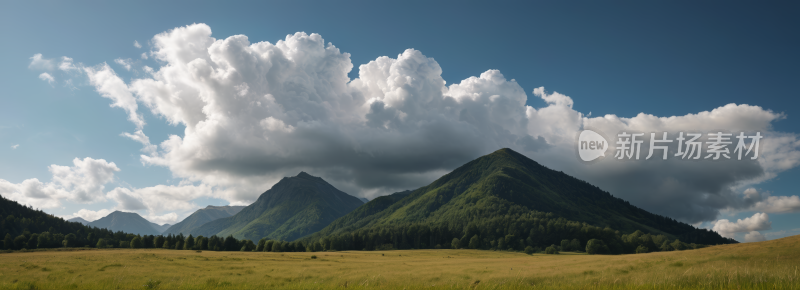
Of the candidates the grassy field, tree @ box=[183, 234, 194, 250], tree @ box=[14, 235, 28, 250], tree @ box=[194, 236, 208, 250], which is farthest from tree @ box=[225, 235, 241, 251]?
the grassy field

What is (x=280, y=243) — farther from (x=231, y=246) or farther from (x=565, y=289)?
(x=565, y=289)

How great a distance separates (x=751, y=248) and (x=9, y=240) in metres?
300

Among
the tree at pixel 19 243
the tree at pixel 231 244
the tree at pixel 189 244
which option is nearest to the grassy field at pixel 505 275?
the tree at pixel 231 244

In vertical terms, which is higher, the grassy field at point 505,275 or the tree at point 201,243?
the grassy field at point 505,275

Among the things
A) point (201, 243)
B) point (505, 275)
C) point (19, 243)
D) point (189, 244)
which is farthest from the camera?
point (19, 243)

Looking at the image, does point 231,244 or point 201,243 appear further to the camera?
point 231,244

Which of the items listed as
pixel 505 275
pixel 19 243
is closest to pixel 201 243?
pixel 19 243

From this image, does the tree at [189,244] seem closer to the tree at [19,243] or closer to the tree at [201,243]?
the tree at [201,243]

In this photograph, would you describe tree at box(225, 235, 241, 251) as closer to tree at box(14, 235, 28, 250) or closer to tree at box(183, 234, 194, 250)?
tree at box(183, 234, 194, 250)

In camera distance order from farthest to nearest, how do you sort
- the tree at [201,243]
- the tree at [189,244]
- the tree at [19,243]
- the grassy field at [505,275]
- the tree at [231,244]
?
the tree at [19,243] → the tree at [189,244] → the tree at [231,244] → the tree at [201,243] → the grassy field at [505,275]

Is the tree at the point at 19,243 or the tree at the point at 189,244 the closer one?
the tree at the point at 189,244

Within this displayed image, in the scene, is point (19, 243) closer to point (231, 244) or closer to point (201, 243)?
point (201, 243)

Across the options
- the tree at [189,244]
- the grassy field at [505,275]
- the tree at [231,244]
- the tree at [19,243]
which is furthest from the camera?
the tree at [19,243]

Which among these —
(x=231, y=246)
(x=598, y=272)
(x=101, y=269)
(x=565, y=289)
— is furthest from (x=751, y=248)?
(x=231, y=246)
